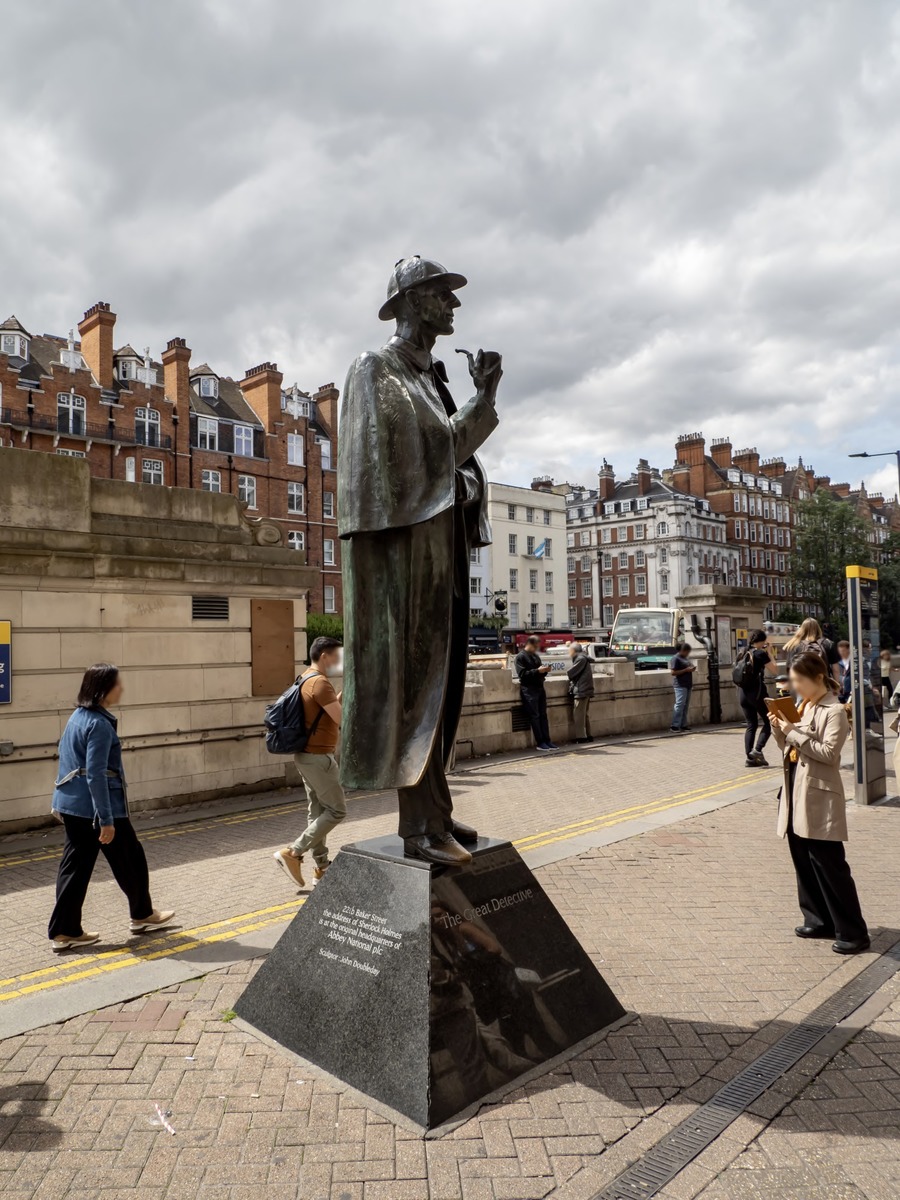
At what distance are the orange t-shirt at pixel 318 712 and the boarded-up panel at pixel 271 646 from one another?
213 inches

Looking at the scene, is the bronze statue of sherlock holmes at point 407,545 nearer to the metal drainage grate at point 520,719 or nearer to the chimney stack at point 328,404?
the metal drainage grate at point 520,719

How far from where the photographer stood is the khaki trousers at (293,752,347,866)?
7.00 meters

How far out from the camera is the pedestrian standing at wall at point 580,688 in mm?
17047

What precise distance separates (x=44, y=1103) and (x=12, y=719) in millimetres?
7035

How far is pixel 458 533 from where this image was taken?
4.21 m

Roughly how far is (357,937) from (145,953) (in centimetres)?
245

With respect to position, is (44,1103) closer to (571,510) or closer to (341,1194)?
(341,1194)

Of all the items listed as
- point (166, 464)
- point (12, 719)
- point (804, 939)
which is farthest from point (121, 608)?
point (166, 464)

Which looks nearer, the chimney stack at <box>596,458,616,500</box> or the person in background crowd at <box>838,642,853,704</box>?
the person in background crowd at <box>838,642,853,704</box>

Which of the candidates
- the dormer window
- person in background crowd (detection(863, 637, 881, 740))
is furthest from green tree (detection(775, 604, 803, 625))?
person in background crowd (detection(863, 637, 881, 740))

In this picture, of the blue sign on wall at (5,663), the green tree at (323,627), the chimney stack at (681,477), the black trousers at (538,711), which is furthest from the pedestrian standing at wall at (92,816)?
the chimney stack at (681,477)

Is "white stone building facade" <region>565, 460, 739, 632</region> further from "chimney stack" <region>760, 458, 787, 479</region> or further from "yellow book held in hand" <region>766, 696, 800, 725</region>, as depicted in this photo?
"yellow book held in hand" <region>766, 696, 800, 725</region>

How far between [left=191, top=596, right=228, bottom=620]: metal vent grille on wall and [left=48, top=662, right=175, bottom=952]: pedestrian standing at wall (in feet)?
18.4

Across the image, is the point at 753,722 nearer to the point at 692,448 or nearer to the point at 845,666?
the point at 845,666
